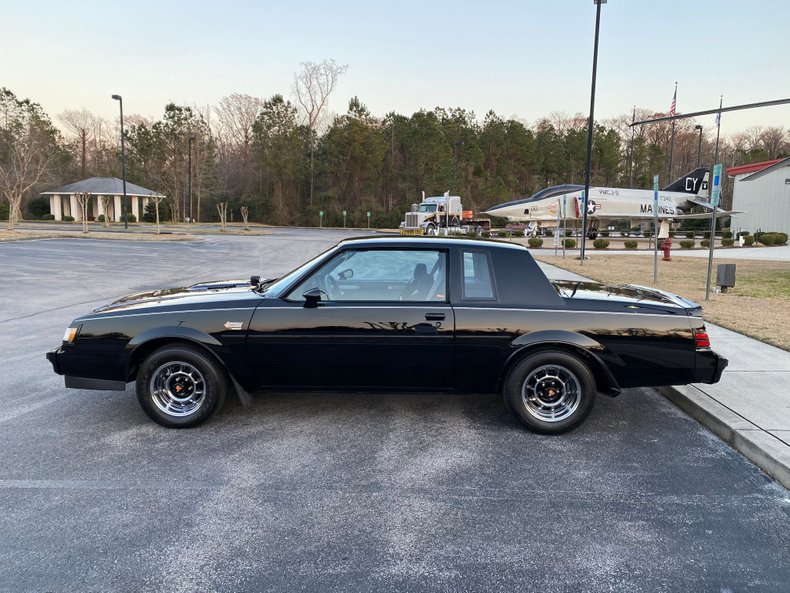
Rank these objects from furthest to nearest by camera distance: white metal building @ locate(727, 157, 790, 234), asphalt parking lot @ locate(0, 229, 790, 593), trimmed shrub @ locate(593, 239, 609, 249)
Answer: white metal building @ locate(727, 157, 790, 234)
trimmed shrub @ locate(593, 239, 609, 249)
asphalt parking lot @ locate(0, 229, 790, 593)

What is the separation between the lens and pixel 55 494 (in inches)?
140

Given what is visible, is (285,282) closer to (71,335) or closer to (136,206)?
(71,335)

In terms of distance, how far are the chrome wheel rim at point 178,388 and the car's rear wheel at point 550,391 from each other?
8.29ft

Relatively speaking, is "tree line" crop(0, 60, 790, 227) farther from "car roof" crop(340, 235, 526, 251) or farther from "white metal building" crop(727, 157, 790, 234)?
"car roof" crop(340, 235, 526, 251)

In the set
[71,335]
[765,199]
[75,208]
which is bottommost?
[71,335]

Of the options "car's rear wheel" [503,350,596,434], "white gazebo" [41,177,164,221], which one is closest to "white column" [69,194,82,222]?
"white gazebo" [41,177,164,221]

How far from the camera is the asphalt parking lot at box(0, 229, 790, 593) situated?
282 centimetres

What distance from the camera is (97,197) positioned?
60.6 meters

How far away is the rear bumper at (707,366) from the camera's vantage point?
4605 mm

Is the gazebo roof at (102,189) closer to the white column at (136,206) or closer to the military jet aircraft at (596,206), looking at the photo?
the white column at (136,206)

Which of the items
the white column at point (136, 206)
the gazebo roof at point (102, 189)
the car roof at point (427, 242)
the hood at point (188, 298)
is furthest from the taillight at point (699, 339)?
the white column at point (136, 206)

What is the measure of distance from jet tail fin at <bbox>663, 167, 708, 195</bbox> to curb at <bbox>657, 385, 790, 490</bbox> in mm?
43884

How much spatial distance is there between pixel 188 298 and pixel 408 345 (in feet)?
6.64

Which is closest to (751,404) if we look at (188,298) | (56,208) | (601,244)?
(188,298)
